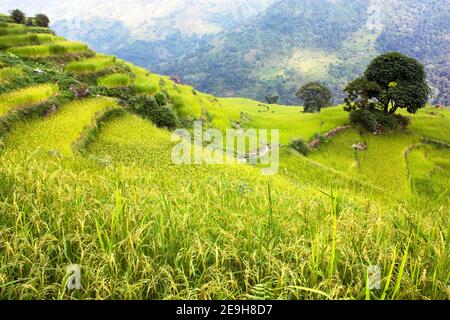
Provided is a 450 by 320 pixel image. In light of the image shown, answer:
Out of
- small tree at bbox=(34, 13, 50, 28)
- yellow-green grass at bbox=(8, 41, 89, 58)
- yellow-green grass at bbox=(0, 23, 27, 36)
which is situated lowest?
yellow-green grass at bbox=(8, 41, 89, 58)

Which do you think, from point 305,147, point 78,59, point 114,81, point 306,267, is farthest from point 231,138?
point 306,267

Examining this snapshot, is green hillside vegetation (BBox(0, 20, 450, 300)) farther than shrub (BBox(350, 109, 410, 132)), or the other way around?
shrub (BBox(350, 109, 410, 132))

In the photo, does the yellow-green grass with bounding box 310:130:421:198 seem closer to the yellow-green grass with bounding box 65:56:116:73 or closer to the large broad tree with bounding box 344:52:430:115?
the large broad tree with bounding box 344:52:430:115

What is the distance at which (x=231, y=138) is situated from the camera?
29281mm

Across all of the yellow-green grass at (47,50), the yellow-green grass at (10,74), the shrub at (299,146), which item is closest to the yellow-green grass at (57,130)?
the yellow-green grass at (10,74)

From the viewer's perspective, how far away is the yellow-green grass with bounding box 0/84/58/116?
14.7 meters

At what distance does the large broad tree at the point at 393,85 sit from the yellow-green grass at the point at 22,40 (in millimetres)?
28873

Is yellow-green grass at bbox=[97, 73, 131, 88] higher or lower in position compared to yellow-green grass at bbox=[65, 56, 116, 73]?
lower

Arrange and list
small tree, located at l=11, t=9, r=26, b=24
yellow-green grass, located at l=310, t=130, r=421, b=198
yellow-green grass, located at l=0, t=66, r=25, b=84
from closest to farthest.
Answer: yellow-green grass, located at l=0, t=66, r=25, b=84, yellow-green grass, located at l=310, t=130, r=421, b=198, small tree, located at l=11, t=9, r=26, b=24

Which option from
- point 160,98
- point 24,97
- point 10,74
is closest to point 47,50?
point 10,74

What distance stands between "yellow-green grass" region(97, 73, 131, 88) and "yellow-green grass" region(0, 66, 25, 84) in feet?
16.3

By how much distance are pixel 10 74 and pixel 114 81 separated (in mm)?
6616

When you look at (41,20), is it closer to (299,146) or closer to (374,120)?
(299,146)

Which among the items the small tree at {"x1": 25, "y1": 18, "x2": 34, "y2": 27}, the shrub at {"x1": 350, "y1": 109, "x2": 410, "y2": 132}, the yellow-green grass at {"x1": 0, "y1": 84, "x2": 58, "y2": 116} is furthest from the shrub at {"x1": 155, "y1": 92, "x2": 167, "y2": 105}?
the shrub at {"x1": 350, "y1": 109, "x2": 410, "y2": 132}
